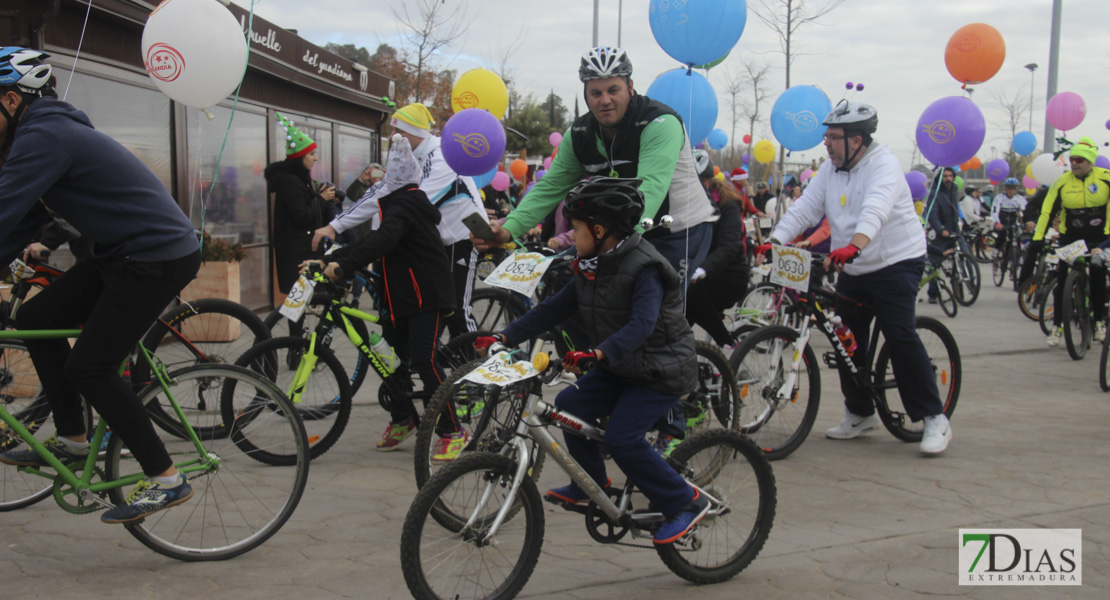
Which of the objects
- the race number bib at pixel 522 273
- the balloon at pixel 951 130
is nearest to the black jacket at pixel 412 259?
the race number bib at pixel 522 273

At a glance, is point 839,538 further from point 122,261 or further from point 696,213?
point 122,261

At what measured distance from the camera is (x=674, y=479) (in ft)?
11.5

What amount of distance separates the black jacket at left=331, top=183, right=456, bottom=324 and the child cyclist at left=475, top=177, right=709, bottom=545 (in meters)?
1.86

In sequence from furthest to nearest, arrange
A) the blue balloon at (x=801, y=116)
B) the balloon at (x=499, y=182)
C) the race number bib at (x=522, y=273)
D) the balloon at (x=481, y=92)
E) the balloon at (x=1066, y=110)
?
the balloon at (x=499, y=182)
the balloon at (x=1066, y=110)
the blue balloon at (x=801, y=116)
the balloon at (x=481, y=92)
the race number bib at (x=522, y=273)

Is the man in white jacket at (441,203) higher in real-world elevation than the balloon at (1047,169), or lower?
lower

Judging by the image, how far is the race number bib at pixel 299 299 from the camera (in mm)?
5059

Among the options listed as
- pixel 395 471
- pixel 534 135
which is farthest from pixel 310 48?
pixel 534 135

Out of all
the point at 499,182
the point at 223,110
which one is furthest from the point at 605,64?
the point at 499,182

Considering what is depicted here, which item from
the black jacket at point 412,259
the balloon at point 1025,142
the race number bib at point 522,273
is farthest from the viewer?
the balloon at point 1025,142

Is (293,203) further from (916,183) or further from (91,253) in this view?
(916,183)

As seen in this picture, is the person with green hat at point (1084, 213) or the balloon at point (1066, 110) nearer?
the person with green hat at point (1084, 213)

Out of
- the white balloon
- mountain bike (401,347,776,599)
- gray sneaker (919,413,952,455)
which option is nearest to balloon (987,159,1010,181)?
gray sneaker (919,413,952,455)

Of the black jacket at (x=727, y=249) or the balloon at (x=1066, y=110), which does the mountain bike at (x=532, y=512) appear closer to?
the black jacket at (x=727, y=249)

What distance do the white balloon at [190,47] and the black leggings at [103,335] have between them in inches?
89.0
